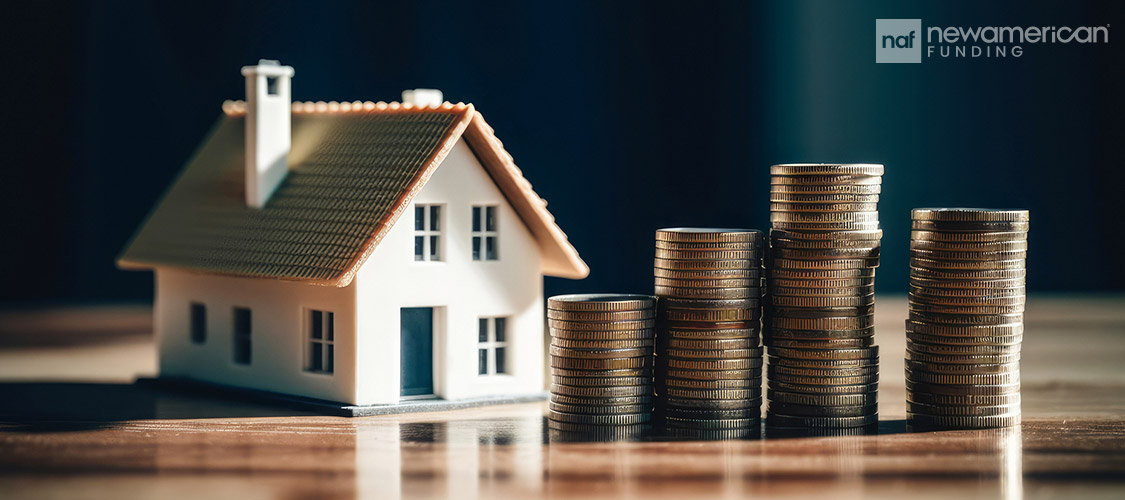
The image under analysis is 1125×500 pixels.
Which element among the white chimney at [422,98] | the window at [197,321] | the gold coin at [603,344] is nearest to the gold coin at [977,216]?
the gold coin at [603,344]

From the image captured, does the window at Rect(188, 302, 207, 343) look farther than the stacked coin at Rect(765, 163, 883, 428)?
Yes

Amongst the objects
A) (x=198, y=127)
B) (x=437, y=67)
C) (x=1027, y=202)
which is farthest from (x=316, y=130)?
(x=1027, y=202)

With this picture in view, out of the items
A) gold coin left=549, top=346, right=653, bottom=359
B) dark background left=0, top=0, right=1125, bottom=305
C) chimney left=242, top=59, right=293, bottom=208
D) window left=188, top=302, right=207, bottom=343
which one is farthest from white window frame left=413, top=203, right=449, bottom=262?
dark background left=0, top=0, right=1125, bottom=305

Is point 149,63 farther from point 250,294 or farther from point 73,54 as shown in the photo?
point 250,294

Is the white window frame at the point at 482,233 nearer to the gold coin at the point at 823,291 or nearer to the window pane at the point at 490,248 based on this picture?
the window pane at the point at 490,248

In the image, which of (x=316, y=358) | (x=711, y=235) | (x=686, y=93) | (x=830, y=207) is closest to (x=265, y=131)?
(x=316, y=358)

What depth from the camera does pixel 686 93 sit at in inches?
656

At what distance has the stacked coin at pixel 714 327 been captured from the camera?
27.9ft

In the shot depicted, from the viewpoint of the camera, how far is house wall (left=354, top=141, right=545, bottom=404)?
913 centimetres

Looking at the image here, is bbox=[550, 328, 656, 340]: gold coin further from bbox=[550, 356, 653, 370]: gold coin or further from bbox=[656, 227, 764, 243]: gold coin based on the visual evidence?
bbox=[656, 227, 764, 243]: gold coin

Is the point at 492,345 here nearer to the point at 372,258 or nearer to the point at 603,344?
the point at 372,258

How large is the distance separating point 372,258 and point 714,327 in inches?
87.2

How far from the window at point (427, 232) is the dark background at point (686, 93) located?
7.21 meters

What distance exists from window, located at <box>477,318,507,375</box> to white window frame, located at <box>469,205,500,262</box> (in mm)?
439
